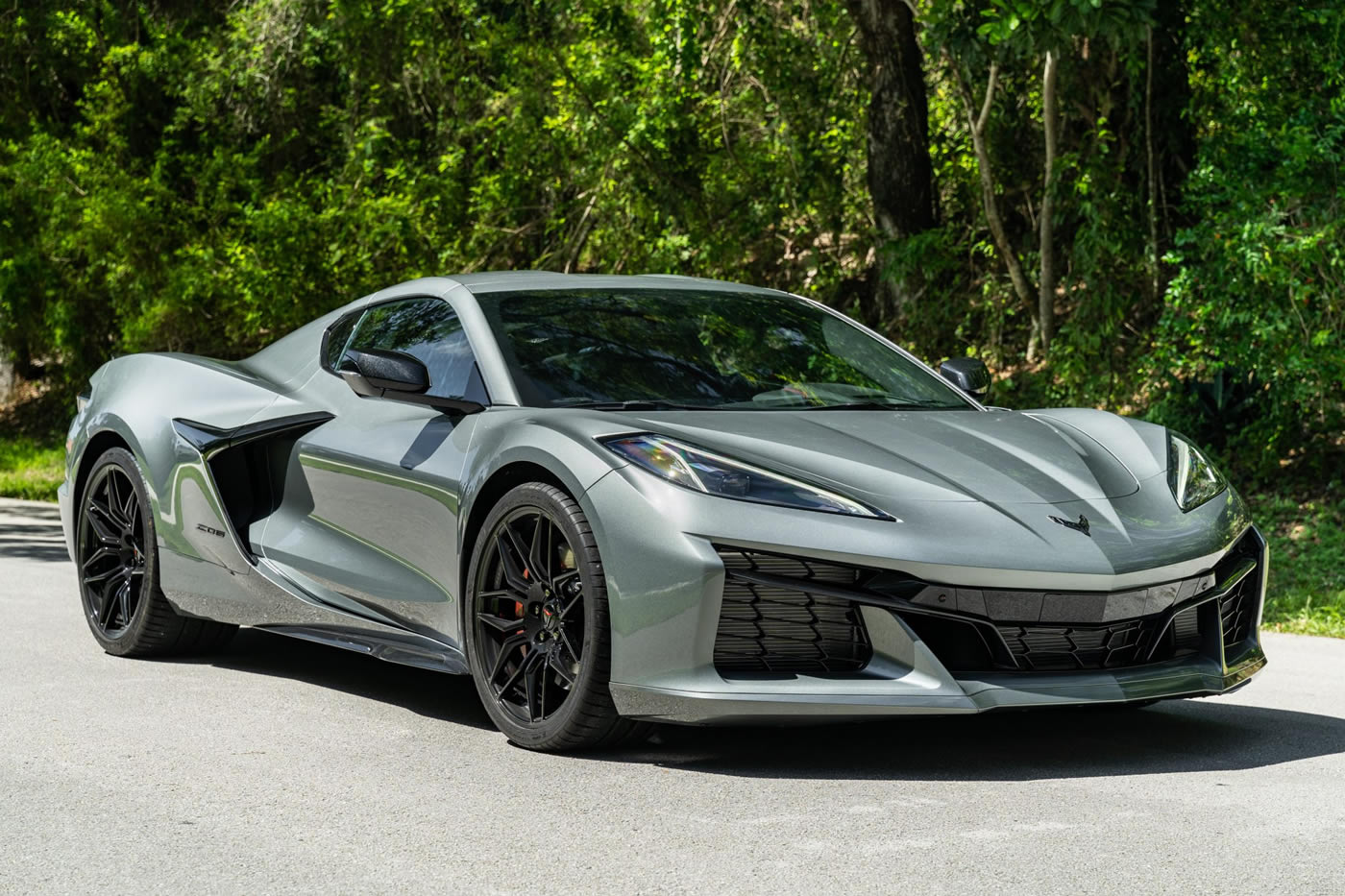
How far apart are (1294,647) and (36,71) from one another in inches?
721

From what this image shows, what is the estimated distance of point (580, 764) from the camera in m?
4.45

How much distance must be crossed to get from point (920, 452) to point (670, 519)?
840 mm

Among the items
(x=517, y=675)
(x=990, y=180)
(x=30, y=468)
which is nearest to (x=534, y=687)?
(x=517, y=675)

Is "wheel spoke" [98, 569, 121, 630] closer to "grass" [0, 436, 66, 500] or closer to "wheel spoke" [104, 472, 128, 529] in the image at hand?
"wheel spoke" [104, 472, 128, 529]

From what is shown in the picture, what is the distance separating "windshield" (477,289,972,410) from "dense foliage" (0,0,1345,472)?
12.1ft

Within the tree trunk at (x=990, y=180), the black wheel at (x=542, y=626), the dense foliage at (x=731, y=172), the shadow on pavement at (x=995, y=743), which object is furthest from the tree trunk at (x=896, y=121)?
the black wheel at (x=542, y=626)

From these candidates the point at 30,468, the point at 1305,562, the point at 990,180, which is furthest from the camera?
the point at 30,468

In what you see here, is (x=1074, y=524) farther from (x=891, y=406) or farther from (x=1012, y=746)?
(x=891, y=406)

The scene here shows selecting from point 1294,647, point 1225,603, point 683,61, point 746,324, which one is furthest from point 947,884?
point 683,61

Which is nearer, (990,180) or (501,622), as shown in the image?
(501,622)

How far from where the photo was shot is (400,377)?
500 centimetres

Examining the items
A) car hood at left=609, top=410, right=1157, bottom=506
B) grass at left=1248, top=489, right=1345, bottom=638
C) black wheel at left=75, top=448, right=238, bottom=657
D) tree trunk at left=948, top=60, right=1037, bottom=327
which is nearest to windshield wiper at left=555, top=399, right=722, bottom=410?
car hood at left=609, top=410, right=1157, bottom=506

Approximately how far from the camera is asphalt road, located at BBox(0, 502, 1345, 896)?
3439 mm

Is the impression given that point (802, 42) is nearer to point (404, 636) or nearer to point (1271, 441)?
point (1271, 441)
